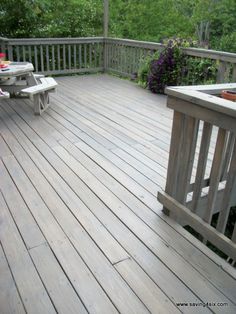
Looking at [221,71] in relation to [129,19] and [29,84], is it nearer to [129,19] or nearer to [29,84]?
[29,84]


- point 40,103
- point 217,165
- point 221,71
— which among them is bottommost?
point 40,103

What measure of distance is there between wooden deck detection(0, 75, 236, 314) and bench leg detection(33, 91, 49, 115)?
22.8 inches

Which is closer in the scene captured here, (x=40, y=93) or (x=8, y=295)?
(x=8, y=295)

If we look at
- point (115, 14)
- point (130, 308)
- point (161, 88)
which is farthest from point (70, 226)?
point (115, 14)

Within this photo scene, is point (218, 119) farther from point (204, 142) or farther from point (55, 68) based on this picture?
point (55, 68)

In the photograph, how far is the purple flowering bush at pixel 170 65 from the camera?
5582 mm

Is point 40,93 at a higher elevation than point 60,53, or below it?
below

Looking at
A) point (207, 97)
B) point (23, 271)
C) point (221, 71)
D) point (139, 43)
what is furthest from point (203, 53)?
point (23, 271)

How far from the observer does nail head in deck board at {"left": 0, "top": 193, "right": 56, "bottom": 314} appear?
1.57m

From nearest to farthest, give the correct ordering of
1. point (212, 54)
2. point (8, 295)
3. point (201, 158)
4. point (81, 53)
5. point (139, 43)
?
point (8, 295)
point (201, 158)
point (212, 54)
point (139, 43)
point (81, 53)

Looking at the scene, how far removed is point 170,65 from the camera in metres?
5.60

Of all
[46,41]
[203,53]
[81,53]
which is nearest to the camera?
[203,53]

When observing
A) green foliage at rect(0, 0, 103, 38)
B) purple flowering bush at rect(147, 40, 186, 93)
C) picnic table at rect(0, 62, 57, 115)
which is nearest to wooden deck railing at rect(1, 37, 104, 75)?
green foliage at rect(0, 0, 103, 38)

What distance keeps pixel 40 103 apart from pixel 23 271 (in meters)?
3.15
